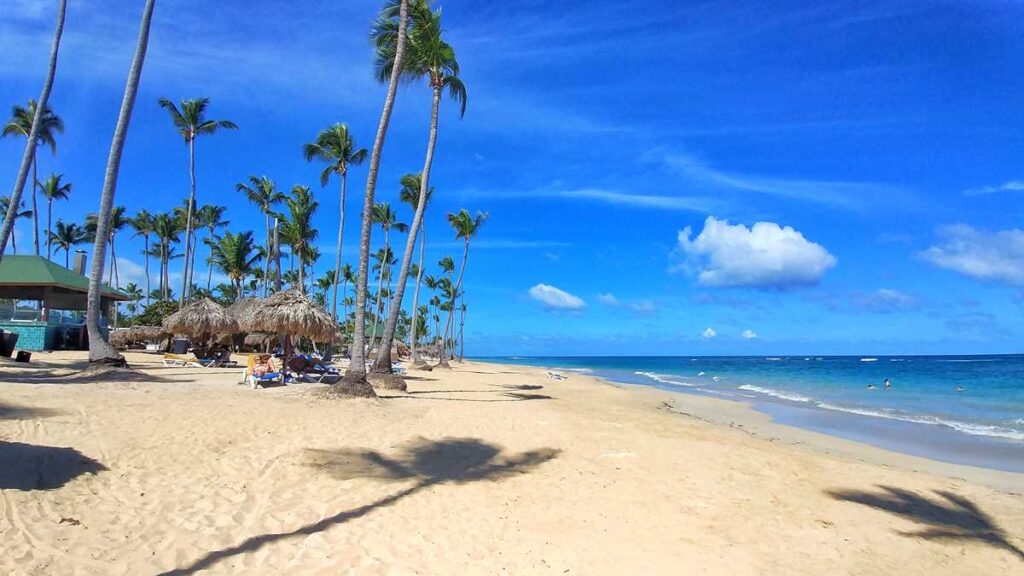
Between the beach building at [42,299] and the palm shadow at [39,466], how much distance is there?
18633 mm

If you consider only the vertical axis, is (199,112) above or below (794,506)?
above

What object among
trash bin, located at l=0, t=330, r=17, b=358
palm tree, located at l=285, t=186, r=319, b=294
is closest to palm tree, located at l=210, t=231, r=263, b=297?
palm tree, located at l=285, t=186, r=319, b=294

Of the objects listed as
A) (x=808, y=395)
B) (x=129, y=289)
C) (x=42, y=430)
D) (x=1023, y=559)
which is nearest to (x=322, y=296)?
(x=129, y=289)

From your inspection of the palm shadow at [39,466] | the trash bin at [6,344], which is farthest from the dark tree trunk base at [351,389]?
the trash bin at [6,344]

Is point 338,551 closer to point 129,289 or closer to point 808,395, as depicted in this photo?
point 808,395

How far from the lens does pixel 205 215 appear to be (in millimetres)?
50875

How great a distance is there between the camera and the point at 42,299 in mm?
24016

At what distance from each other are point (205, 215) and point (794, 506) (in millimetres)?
53682

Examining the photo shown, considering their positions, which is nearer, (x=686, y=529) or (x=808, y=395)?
(x=686, y=529)

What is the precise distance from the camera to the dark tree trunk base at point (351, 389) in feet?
42.2

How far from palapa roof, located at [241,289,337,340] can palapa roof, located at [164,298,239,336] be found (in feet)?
24.5

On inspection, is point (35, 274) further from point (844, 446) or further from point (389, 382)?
point (844, 446)

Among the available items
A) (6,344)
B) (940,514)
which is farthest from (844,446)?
(6,344)

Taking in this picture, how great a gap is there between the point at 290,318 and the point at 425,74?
8.87m
